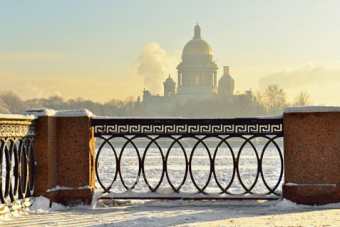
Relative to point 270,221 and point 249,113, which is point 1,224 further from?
point 249,113

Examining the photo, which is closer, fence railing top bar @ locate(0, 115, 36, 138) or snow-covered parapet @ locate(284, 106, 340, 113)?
fence railing top bar @ locate(0, 115, 36, 138)

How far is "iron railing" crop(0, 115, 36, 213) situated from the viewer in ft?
22.6

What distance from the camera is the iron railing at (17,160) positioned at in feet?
22.6

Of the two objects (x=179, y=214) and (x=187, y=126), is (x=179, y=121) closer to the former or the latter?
(x=187, y=126)

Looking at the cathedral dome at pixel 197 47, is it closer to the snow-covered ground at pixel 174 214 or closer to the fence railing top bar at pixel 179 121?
the fence railing top bar at pixel 179 121

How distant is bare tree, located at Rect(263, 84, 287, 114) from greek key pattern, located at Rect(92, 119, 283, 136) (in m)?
91.0

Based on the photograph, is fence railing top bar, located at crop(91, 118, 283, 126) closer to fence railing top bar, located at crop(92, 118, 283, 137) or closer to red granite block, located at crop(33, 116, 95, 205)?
fence railing top bar, located at crop(92, 118, 283, 137)

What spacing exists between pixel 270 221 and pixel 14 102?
286 feet

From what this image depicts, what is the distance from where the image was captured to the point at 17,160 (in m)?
7.12

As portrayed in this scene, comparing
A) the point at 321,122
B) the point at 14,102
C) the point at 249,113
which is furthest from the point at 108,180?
the point at 249,113

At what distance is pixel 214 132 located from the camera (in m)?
8.21

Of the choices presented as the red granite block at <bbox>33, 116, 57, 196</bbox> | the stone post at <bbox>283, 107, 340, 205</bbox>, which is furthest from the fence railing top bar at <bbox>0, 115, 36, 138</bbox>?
the stone post at <bbox>283, 107, 340, 205</bbox>

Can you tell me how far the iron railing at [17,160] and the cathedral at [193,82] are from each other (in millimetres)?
111314

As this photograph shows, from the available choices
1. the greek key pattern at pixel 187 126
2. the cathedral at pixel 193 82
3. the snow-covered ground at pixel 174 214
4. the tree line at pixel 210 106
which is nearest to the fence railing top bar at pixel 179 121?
the greek key pattern at pixel 187 126
